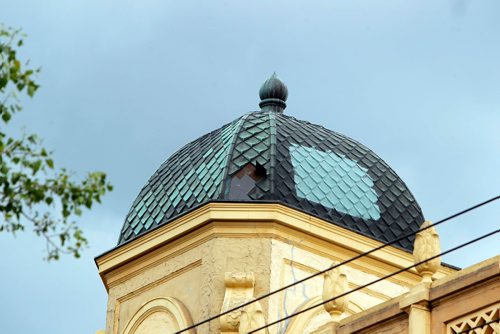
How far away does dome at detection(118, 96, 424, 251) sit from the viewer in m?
29.6

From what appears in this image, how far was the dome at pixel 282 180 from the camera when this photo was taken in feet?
97.1

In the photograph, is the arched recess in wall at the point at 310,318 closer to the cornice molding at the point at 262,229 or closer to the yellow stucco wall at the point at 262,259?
the yellow stucco wall at the point at 262,259

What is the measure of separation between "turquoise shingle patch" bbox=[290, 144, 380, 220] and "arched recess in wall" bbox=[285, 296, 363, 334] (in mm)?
1669

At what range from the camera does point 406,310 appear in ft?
74.1

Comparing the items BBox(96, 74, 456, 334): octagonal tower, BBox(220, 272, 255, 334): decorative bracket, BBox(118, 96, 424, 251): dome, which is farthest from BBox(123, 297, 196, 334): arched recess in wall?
BBox(118, 96, 424, 251): dome

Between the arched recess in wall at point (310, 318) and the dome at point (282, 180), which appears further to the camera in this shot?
the dome at point (282, 180)

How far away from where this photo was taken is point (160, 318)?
2995 centimetres

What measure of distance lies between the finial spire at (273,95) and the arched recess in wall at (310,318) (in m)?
4.67

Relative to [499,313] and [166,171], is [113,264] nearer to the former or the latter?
[166,171]

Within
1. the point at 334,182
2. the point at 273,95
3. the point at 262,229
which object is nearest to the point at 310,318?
the point at 262,229

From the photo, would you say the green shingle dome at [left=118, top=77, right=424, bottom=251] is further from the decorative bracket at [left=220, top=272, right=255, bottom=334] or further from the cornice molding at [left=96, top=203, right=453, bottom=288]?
the decorative bracket at [left=220, top=272, right=255, bottom=334]

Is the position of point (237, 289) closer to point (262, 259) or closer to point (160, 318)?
point (262, 259)

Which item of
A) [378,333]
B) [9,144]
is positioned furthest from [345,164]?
[9,144]

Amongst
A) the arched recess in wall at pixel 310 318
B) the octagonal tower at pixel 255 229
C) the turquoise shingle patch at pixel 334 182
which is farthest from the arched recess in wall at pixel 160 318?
the turquoise shingle patch at pixel 334 182
